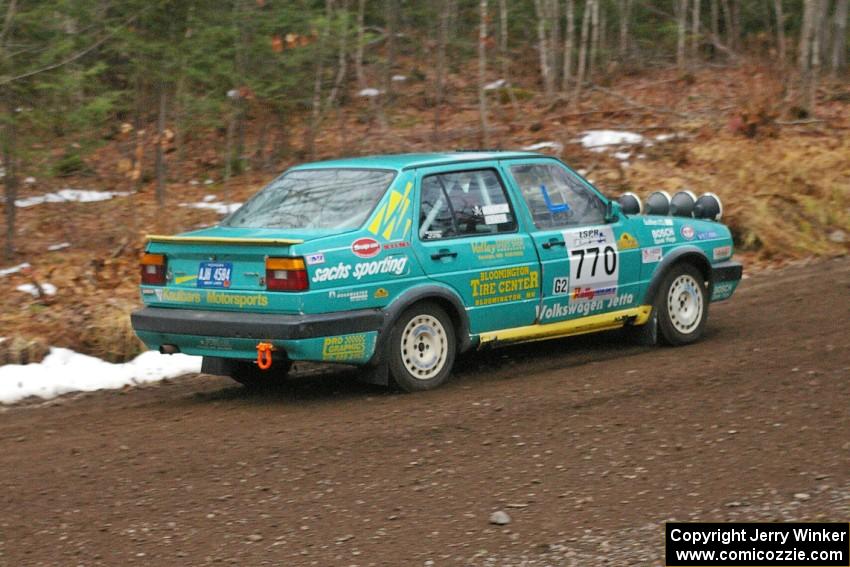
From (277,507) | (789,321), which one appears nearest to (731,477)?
(277,507)

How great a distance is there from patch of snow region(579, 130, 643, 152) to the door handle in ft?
33.2

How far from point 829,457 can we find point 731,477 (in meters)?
0.66

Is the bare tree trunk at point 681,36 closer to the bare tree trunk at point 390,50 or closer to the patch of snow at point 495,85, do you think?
the patch of snow at point 495,85

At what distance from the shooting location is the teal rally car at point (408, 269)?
24.9 ft

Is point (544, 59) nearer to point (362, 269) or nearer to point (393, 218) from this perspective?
point (393, 218)

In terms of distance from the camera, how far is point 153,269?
816 centimetres

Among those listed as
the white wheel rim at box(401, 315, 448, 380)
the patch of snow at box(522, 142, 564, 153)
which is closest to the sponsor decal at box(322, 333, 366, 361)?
the white wheel rim at box(401, 315, 448, 380)

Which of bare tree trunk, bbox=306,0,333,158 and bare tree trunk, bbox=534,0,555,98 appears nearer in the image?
bare tree trunk, bbox=306,0,333,158

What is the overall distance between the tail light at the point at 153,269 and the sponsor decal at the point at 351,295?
1322mm

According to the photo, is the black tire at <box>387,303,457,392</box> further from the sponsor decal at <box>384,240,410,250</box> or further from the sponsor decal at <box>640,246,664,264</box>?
the sponsor decal at <box>640,246,664,264</box>

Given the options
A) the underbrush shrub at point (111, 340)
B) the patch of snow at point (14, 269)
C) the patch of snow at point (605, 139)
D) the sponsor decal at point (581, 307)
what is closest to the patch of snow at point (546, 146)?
the patch of snow at point (605, 139)

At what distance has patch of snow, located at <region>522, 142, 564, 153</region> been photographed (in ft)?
59.1

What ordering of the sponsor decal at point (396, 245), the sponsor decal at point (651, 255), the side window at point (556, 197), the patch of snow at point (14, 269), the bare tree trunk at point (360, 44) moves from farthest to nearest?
1. the bare tree trunk at point (360, 44)
2. the patch of snow at point (14, 269)
3. the sponsor decal at point (651, 255)
4. the side window at point (556, 197)
5. the sponsor decal at point (396, 245)

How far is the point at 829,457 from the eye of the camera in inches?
248
